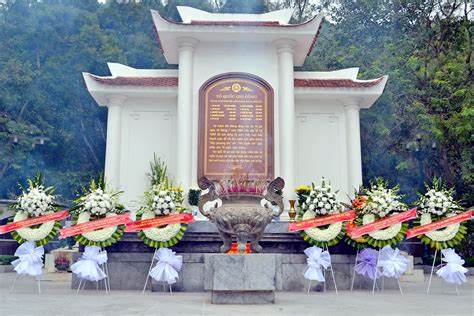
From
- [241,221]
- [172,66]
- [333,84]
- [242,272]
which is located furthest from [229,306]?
[172,66]

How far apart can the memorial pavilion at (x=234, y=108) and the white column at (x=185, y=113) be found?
0.09ft

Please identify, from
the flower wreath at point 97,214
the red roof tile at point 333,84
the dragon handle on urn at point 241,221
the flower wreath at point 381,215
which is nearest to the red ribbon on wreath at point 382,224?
the flower wreath at point 381,215

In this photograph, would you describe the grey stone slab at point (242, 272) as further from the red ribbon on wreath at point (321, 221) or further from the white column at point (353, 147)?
the white column at point (353, 147)

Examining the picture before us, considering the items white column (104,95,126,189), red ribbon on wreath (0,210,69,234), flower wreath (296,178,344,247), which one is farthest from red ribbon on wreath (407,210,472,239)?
white column (104,95,126,189)

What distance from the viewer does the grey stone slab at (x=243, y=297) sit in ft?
21.7

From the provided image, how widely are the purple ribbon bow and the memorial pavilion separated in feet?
14.6

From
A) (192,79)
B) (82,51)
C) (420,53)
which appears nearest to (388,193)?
(192,79)

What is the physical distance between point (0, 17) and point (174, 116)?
16346 millimetres

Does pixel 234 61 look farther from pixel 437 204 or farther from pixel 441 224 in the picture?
pixel 441 224

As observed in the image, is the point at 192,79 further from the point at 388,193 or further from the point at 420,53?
the point at 420,53

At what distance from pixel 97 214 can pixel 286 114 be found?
6545 mm

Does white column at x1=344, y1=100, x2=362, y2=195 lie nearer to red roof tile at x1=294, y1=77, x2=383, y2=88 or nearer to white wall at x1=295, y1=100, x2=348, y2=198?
white wall at x1=295, y1=100, x2=348, y2=198

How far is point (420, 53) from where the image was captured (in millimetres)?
22094

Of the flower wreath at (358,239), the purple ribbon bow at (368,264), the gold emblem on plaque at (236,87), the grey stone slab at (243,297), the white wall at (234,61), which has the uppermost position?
the white wall at (234,61)
